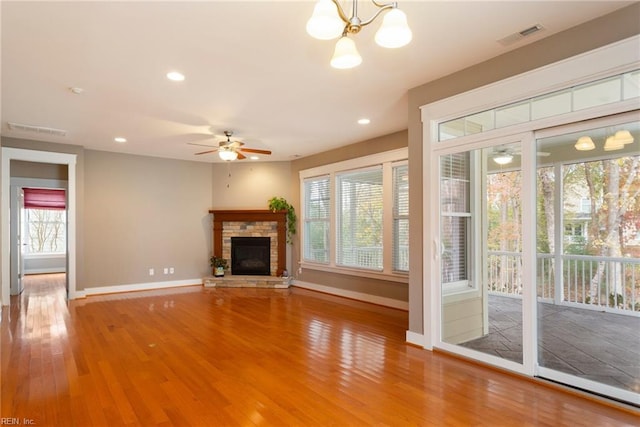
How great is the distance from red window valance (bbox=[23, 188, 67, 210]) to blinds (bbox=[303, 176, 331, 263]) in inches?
279

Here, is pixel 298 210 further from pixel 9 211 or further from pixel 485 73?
pixel 485 73

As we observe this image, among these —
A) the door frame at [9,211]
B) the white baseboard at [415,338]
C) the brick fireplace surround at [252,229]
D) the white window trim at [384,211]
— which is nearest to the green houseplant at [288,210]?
the brick fireplace surround at [252,229]

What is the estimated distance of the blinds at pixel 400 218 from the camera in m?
5.96

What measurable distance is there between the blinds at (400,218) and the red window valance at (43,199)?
9091 mm

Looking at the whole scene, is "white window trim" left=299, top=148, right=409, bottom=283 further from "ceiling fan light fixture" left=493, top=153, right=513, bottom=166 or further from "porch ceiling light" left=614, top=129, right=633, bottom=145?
"porch ceiling light" left=614, top=129, right=633, bottom=145

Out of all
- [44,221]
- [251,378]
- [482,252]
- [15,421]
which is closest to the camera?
[15,421]

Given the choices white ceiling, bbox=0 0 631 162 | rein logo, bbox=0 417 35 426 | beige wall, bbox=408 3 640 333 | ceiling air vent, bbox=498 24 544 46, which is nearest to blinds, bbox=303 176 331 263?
white ceiling, bbox=0 0 631 162

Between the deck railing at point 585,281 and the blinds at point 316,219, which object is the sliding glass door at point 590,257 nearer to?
the deck railing at point 585,281

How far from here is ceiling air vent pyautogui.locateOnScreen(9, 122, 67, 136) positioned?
5402 mm

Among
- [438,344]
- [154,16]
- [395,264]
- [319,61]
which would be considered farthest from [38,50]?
[395,264]

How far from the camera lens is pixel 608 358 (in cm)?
289

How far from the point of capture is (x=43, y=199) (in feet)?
31.7

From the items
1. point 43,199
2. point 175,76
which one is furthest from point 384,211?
point 43,199

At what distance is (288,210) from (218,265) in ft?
6.66
